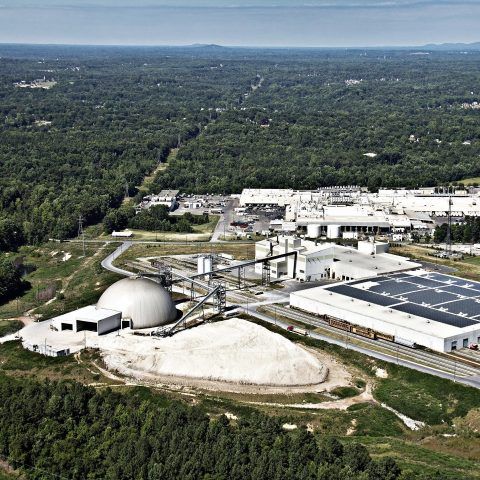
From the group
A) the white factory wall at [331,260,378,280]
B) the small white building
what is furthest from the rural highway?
the white factory wall at [331,260,378,280]

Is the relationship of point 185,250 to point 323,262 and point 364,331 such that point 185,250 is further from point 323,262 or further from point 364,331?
point 364,331

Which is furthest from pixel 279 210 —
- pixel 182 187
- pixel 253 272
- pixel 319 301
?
pixel 319 301

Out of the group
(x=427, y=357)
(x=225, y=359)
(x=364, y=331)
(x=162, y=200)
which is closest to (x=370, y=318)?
(x=364, y=331)

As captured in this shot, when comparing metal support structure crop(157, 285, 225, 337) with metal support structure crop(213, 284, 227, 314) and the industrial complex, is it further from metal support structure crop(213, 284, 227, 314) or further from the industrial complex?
the industrial complex

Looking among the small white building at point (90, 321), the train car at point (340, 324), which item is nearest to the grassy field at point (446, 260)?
the train car at point (340, 324)

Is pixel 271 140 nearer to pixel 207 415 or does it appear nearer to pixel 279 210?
pixel 279 210

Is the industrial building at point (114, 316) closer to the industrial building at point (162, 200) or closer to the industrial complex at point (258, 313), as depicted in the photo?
the industrial complex at point (258, 313)

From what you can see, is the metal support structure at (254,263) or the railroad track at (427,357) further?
the metal support structure at (254,263)
